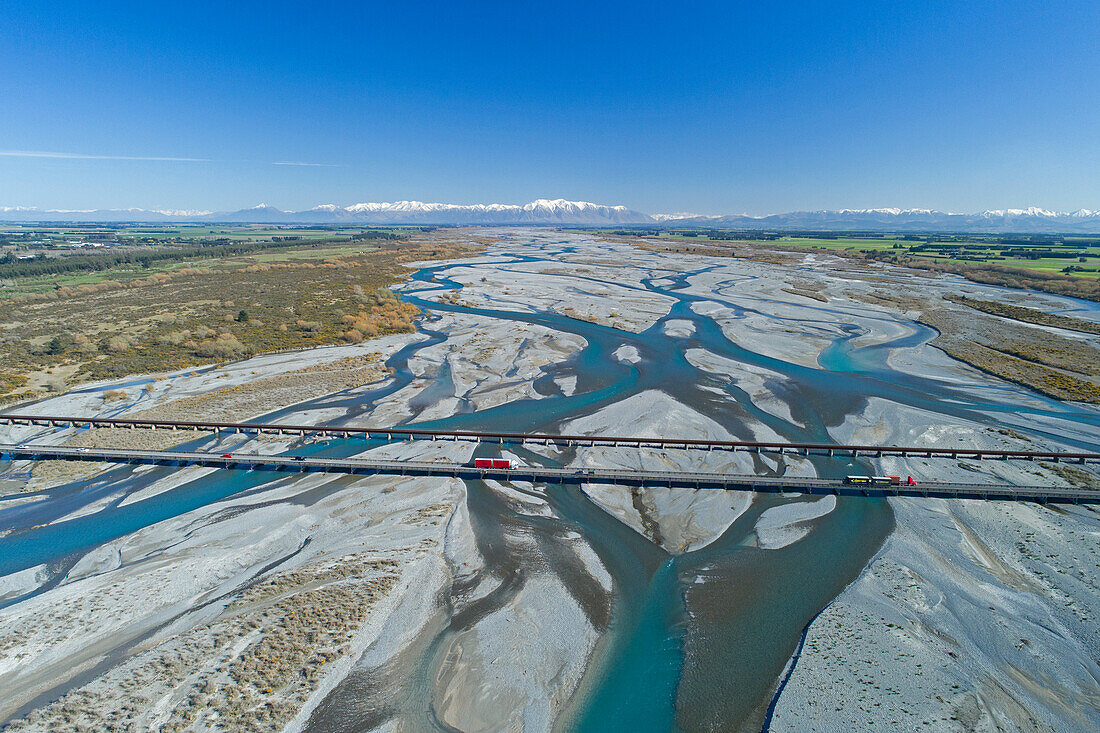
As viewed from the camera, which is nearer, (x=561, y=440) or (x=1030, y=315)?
(x=561, y=440)

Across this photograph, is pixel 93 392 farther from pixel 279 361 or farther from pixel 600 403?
pixel 600 403

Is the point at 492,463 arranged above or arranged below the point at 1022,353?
below

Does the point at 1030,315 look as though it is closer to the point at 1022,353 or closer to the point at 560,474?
the point at 1022,353

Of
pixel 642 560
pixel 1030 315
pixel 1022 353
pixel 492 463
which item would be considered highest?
pixel 1030 315

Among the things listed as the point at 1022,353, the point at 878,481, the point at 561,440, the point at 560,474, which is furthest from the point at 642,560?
the point at 1022,353

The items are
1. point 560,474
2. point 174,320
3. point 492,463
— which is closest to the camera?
point 560,474

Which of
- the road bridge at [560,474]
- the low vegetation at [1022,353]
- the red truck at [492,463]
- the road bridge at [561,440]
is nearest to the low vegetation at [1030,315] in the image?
the low vegetation at [1022,353]

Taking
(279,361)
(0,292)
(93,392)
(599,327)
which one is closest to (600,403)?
(599,327)
